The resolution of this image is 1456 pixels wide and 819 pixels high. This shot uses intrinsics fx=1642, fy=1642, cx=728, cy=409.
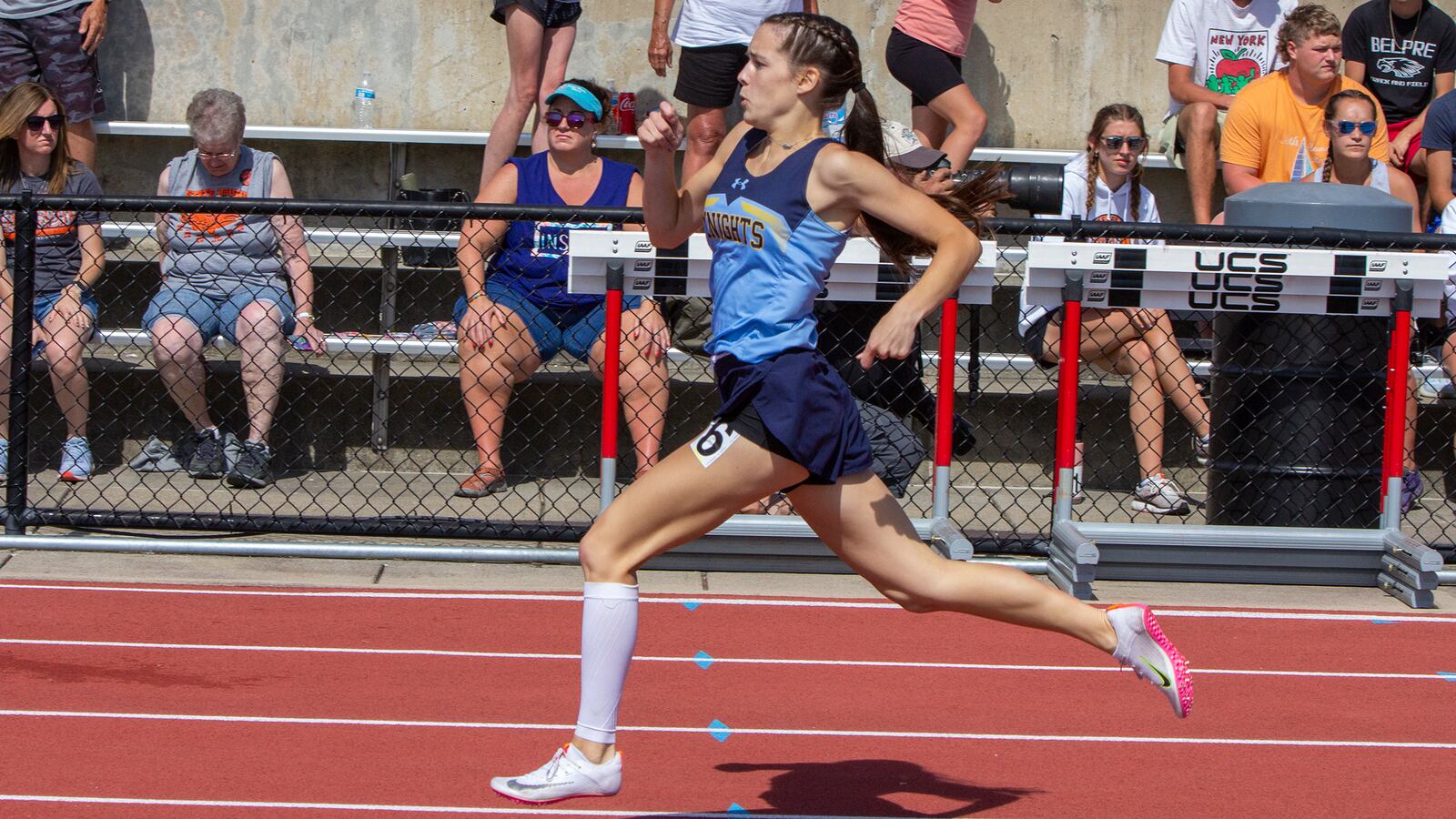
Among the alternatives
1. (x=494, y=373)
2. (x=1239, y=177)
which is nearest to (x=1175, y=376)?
(x=1239, y=177)

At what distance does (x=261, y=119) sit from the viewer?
34.8ft

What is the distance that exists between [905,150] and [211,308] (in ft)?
11.9

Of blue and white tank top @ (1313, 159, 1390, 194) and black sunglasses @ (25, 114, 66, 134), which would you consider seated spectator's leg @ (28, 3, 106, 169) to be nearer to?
black sunglasses @ (25, 114, 66, 134)

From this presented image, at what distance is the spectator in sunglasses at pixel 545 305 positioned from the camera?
272 inches

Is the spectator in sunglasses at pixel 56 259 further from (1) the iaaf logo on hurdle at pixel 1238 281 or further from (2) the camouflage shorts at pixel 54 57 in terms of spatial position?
(1) the iaaf logo on hurdle at pixel 1238 281

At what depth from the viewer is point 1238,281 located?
626cm

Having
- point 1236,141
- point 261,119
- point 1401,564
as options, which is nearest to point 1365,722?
point 1401,564

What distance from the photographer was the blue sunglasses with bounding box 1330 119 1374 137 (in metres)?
7.61

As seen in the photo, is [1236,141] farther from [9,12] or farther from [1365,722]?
[9,12]

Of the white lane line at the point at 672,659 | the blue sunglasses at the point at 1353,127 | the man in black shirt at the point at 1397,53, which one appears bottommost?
the white lane line at the point at 672,659

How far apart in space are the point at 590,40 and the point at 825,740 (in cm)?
673

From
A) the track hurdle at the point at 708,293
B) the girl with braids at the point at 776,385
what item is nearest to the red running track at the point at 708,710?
the track hurdle at the point at 708,293

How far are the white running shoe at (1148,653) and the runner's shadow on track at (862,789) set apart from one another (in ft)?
1.71

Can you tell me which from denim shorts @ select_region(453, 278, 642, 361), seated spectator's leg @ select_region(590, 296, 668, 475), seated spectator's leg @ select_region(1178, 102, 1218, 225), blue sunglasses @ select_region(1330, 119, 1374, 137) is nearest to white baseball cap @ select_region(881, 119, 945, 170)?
seated spectator's leg @ select_region(590, 296, 668, 475)
